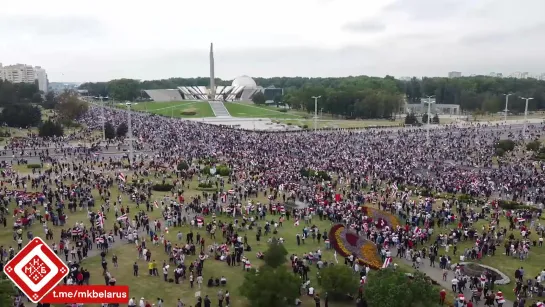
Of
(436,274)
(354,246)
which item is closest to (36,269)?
(436,274)

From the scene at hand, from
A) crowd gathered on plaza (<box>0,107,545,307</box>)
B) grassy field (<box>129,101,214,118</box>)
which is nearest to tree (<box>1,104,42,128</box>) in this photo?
crowd gathered on plaza (<box>0,107,545,307</box>)

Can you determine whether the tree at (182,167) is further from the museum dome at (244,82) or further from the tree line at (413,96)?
the museum dome at (244,82)

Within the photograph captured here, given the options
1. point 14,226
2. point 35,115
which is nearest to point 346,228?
point 14,226

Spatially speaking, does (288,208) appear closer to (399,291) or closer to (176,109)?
(399,291)

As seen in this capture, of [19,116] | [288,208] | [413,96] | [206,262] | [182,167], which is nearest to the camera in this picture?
[206,262]

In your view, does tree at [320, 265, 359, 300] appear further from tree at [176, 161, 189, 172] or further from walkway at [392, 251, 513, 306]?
tree at [176, 161, 189, 172]

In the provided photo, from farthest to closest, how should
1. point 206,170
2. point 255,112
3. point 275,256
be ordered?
point 255,112
point 206,170
point 275,256

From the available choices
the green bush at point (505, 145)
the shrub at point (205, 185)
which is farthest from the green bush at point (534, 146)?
the shrub at point (205, 185)
